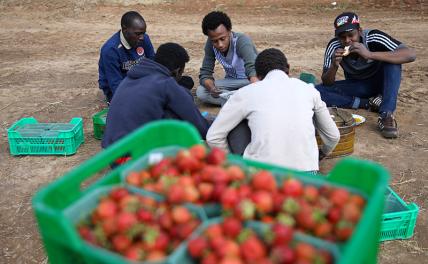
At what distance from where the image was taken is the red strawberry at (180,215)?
1.41m

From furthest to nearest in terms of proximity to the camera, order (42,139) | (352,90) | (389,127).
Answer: (352,90)
(389,127)
(42,139)

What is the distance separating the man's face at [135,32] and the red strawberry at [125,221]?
3.53 meters

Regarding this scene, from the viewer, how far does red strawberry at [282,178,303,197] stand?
1.55 meters

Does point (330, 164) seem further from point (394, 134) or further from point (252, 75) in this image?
→ point (252, 75)

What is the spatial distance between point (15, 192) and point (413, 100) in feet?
15.1

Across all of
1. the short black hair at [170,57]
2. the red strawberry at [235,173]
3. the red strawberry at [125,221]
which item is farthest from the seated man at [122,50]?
the red strawberry at [125,221]

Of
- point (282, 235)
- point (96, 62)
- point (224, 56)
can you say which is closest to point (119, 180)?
point (282, 235)

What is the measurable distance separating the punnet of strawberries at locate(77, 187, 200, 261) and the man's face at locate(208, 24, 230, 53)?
3298mm

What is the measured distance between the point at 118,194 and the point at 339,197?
75 centimetres

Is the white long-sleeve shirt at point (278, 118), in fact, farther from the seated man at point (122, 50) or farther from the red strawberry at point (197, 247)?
the seated man at point (122, 50)

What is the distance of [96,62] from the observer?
24.9 ft

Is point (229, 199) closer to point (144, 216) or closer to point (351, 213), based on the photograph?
point (144, 216)

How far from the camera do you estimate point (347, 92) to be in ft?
17.0

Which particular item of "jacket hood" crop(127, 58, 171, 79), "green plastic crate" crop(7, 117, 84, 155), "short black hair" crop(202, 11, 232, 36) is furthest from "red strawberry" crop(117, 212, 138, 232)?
"short black hair" crop(202, 11, 232, 36)
